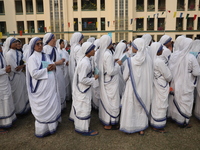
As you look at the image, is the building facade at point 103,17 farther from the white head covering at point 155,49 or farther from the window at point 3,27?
the white head covering at point 155,49

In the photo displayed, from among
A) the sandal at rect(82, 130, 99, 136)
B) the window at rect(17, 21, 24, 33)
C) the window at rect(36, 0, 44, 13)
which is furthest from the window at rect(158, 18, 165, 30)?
the sandal at rect(82, 130, 99, 136)

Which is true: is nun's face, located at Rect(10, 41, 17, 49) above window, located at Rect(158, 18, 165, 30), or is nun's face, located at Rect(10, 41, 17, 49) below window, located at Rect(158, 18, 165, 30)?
below

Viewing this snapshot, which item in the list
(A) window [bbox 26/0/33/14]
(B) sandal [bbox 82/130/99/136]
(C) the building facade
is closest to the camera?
(B) sandal [bbox 82/130/99/136]

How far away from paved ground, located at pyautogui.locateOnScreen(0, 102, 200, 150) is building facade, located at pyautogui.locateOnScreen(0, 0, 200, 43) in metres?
20.4

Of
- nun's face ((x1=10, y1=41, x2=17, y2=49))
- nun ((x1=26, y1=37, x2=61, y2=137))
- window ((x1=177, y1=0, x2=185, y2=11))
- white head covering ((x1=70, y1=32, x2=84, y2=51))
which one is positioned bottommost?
nun ((x1=26, y1=37, x2=61, y2=137))

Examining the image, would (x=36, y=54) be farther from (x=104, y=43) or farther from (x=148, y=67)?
(x=148, y=67)

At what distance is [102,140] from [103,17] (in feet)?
73.5

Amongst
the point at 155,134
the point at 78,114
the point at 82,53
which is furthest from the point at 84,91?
the point at 155,134

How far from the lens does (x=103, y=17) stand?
78.0 feet

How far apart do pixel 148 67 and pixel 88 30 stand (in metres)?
21.7

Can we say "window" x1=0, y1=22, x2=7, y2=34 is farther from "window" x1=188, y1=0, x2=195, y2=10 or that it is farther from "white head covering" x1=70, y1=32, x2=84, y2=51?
"window" x1=188, y1=0, x2=195, y2=10

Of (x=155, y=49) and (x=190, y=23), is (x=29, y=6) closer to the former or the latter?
(x=190, y=23)

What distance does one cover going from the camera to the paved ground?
320cm

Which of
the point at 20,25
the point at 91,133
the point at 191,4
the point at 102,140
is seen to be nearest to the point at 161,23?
the point at 191,4
